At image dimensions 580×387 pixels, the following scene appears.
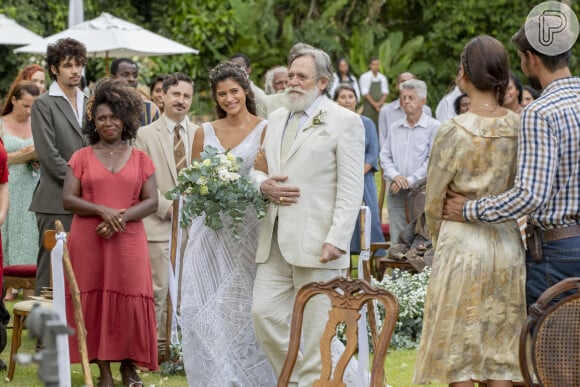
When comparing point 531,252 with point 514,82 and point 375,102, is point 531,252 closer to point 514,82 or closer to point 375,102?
point 514,82

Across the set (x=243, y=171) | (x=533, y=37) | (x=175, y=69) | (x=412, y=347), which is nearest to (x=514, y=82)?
(x=412, y=347)

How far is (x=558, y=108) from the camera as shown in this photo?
5062 mm

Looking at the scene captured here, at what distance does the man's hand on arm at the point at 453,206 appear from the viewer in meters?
5.46

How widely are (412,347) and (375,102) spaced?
604 inches

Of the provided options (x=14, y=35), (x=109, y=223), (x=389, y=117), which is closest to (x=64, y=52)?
(x=109, y=223)

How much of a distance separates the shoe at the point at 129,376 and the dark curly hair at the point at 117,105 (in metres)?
1.57

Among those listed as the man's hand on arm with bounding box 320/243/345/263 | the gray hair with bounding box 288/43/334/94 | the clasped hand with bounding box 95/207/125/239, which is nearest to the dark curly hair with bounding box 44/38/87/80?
the clasped hand with bounding box 95/207/125/239

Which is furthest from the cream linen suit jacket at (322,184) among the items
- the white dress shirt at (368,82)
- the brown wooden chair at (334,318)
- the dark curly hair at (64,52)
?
the white dress shirt at (368,82)

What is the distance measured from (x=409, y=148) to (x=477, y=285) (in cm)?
746

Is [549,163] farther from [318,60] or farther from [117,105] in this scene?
[117,105]

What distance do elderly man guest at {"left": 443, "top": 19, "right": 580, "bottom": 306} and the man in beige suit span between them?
4.24 m

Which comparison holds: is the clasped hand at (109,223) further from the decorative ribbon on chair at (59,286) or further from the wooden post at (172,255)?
the wooden post at (172,255)

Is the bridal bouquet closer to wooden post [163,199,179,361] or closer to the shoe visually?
the shoe

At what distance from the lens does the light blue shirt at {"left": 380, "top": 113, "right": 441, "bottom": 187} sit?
41.7 ft
